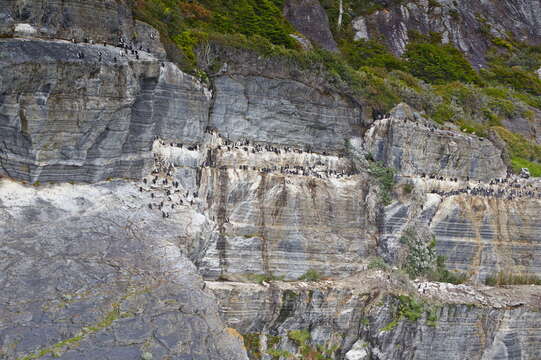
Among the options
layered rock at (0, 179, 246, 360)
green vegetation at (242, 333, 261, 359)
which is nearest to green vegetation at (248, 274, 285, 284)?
green vegetation at (242, 333, 261, 359)

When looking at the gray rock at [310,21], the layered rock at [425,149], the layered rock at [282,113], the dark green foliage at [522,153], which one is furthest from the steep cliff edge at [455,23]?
the layered rock at [282,113]

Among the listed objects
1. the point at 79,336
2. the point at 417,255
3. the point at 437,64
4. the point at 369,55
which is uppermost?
the point at 437,64

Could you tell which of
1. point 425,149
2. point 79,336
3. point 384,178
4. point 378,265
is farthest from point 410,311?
point 79,336

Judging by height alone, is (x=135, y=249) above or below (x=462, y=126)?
below

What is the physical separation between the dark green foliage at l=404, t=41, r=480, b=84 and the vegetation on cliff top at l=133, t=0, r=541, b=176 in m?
0.10

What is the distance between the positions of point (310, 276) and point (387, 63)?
1088 inches

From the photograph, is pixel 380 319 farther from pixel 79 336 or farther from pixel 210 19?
pixel 210 19

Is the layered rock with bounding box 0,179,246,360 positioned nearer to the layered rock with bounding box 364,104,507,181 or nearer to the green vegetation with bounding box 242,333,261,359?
the green vegetation with bounding box 242,333,261,359

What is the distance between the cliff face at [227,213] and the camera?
15.9 m

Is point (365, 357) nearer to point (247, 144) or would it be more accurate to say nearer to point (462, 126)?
point (247, 144)

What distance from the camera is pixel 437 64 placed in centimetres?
4834

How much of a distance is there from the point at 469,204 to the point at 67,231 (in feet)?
71.0

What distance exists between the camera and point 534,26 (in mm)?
66375

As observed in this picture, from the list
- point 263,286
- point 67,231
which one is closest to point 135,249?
point 67,231
